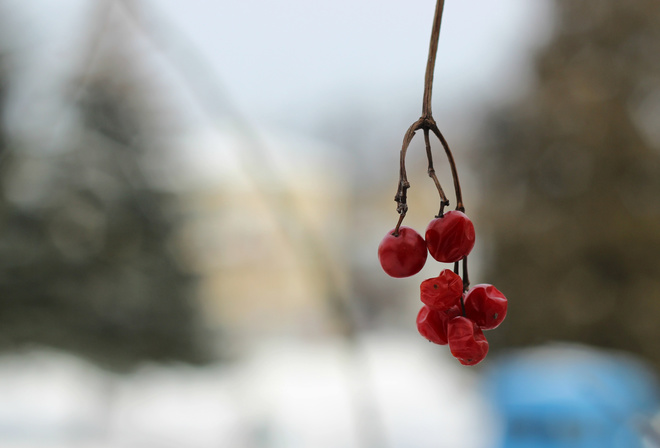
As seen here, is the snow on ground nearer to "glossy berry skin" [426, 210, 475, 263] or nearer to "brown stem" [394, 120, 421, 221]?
"glossy berry skin" [426, 210, 475, 263]

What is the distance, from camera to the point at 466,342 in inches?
34.2

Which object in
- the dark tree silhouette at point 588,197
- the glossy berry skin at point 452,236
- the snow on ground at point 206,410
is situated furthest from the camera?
the snow on ground at point 206,410

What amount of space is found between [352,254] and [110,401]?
30.0 ft

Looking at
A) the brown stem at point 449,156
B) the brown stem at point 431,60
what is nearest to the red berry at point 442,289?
the brown stem at point 449,156

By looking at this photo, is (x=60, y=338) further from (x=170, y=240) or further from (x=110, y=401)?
(x=110, y=401)

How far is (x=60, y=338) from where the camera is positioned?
849cm

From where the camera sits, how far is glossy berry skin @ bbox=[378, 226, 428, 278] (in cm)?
86

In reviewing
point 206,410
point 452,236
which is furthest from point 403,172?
point 206,410

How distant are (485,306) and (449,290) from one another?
0.26ft

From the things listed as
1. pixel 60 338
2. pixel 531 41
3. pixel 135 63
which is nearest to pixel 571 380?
pixel 531 41

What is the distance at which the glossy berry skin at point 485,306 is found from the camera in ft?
3.02

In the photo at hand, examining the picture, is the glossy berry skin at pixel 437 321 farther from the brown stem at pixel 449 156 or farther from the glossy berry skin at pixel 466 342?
the brown stem at pixel 449 156

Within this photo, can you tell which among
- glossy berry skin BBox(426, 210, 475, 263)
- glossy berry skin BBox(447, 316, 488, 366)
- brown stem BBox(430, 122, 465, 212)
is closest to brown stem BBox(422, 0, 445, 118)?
brown stem BBox(430, 122, 465, 212)

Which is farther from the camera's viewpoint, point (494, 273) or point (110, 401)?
point (110, 401)
